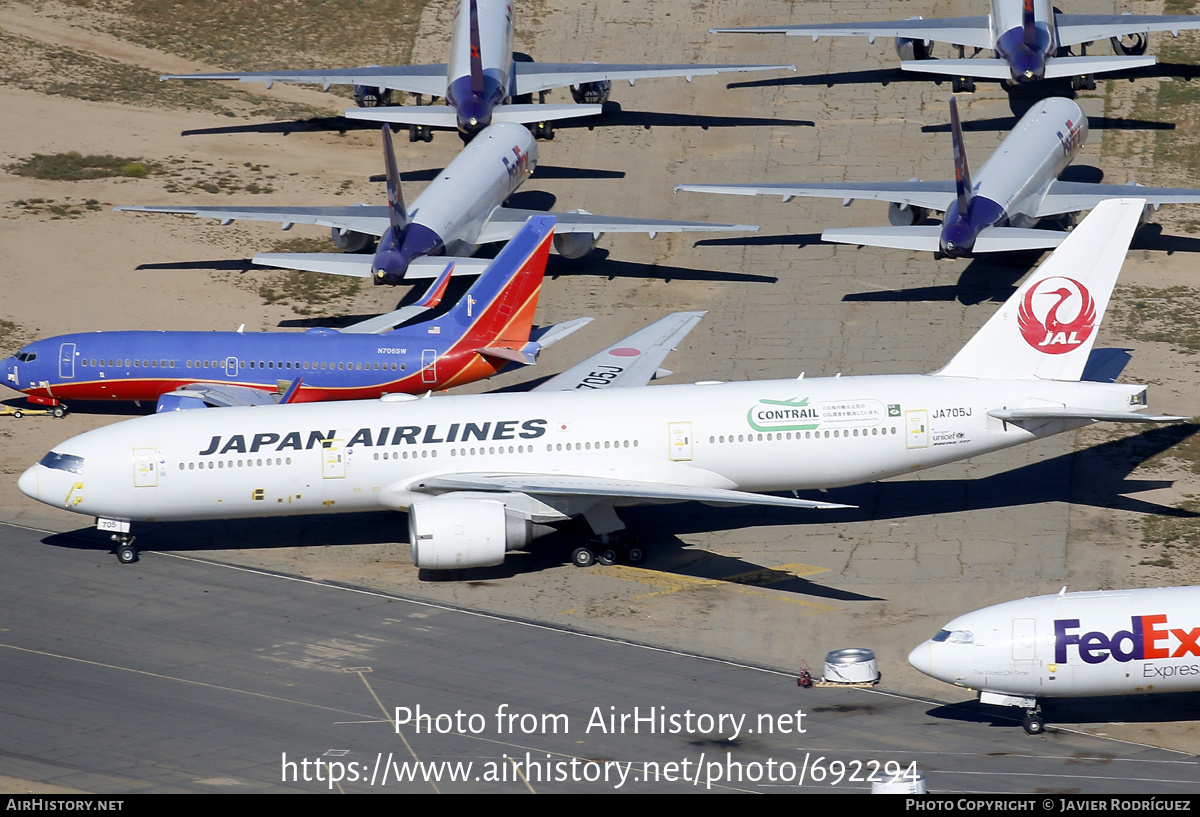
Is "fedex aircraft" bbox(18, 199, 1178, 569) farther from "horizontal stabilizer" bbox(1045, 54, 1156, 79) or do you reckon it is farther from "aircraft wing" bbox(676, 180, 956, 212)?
"horizontal stabilizer" bbox(1045, 54, 1156, 79)

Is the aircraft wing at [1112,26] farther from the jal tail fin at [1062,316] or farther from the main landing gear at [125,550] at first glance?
the main landing gear at [125,550]

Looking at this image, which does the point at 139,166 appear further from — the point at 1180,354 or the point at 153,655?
the point at 1180,354

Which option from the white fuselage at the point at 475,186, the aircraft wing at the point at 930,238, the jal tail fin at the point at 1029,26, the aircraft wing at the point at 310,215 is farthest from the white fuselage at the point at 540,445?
the jal tail fin at the point at 1029,26

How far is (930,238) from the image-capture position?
208 feet

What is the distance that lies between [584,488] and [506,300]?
12376 millimetres

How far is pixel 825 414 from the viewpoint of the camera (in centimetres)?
4700

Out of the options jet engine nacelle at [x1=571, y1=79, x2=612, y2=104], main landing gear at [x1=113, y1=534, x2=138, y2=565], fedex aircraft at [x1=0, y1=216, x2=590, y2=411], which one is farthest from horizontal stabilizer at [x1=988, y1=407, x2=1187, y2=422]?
jet engine nacelle at [x1=571, y1=79, x2=612, y2=104]

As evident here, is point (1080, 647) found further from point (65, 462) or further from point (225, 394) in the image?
point (225, 394)

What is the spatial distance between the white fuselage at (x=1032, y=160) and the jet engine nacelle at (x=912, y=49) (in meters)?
13.0

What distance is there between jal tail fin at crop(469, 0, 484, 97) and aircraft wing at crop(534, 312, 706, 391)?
76.9 ft

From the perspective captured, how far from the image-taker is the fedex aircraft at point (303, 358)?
54844 millimetres

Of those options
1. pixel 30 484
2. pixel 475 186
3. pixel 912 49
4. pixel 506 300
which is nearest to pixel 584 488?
pixel 506 300

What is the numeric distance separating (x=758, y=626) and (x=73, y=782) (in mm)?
18774

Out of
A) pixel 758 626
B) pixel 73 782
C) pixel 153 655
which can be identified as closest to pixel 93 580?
pixel 153 655
